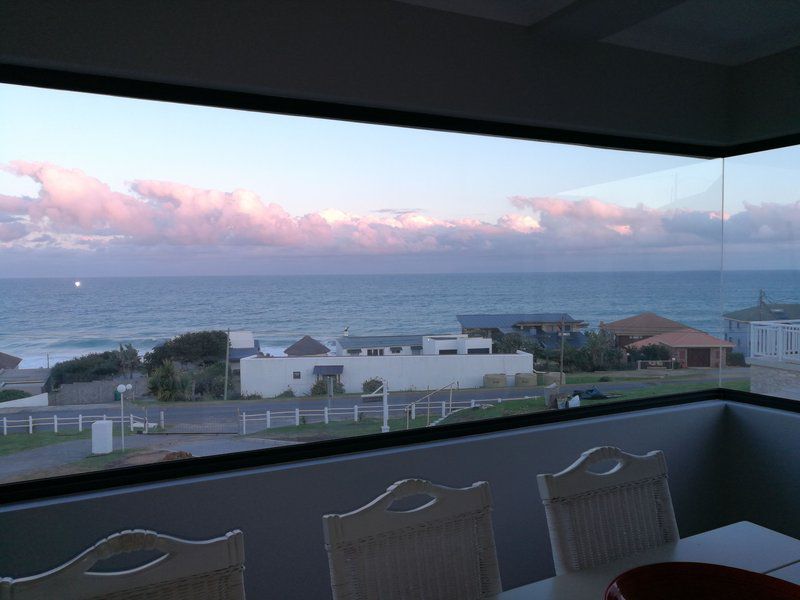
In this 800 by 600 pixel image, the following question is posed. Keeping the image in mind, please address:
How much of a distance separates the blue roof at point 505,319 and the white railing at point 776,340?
1.23 m

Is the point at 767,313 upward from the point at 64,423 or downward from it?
upward

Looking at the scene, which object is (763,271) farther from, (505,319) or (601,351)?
(505,319)

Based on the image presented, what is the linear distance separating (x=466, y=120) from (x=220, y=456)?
183 cm

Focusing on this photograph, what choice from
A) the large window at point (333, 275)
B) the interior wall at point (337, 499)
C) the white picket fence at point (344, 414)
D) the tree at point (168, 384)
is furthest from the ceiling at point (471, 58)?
the interior wall at point (337, 499)

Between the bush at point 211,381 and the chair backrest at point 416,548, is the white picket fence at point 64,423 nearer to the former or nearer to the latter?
the bush at point 211,381

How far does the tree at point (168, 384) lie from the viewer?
7.63 feet

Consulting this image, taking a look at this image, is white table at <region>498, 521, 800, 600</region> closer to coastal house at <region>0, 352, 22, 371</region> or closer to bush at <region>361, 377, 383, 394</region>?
bush at <region>361, 377, 383, 394</region>

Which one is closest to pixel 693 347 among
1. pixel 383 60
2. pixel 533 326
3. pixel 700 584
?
pixel 533 326

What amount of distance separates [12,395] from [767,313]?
3.88 meters

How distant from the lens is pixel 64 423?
220 cm

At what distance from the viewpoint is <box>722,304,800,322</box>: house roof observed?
3535mm

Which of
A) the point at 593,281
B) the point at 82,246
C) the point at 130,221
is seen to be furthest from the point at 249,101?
the point at 593,281

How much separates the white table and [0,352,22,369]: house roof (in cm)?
176

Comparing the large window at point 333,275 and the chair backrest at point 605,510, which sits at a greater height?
the large window at point 333,275
